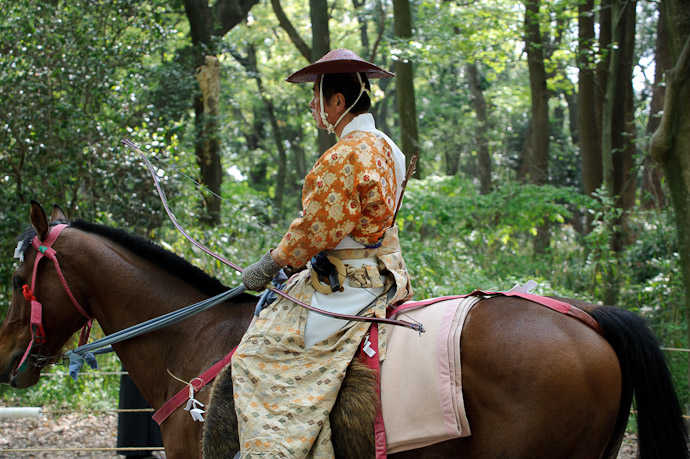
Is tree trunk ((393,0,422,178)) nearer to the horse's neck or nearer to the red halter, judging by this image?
the horse's neck

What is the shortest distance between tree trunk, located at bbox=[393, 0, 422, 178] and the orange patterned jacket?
8638 millimetres

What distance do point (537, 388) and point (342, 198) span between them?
106 cm

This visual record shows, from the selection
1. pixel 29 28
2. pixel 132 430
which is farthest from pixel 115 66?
pixel 132 430

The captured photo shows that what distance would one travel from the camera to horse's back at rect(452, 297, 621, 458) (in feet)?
7.68

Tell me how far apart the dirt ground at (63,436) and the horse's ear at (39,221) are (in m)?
3.93

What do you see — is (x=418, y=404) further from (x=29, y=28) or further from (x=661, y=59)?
(x=661, y=59)

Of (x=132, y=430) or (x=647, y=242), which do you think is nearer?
(x=132, y=430)

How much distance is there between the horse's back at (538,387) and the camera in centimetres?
234

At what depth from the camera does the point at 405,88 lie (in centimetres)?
1162

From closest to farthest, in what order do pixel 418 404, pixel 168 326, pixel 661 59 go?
pixel 418 404
pixel 168 326
pixel 661 59

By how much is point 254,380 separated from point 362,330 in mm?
500

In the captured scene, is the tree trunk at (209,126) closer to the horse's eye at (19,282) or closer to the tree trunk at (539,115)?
the tree trunk at (539,115)

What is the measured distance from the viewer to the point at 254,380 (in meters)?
2.65

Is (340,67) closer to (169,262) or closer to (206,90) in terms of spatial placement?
(169,262)
